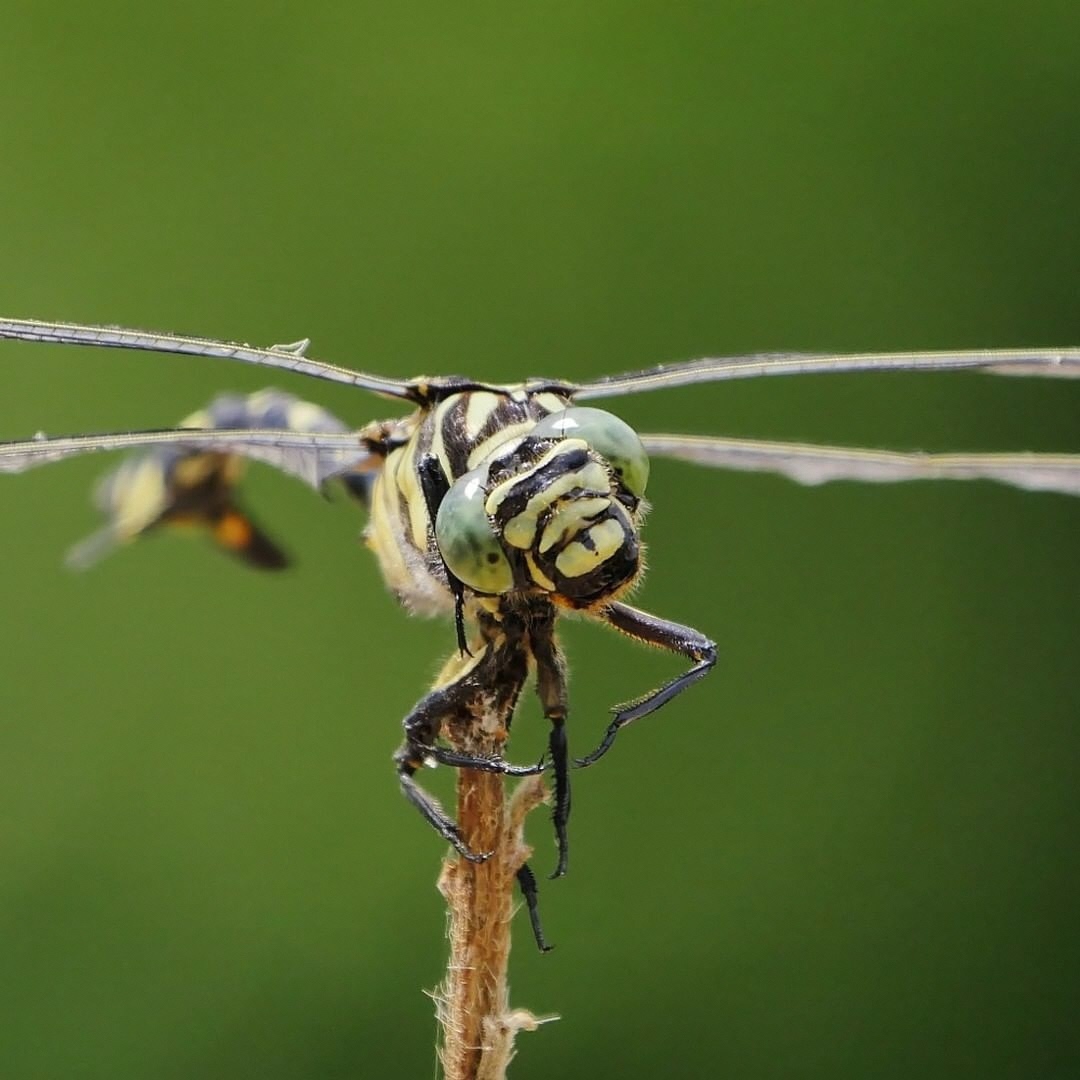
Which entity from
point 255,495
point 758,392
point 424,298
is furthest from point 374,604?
point 758,392

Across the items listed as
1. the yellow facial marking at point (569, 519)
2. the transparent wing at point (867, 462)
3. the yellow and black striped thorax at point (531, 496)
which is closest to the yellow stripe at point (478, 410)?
the yellow and black striped thorax at point (531, 496)

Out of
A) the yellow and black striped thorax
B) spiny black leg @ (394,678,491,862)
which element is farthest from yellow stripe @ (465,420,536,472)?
spiny black leg @ (394,678,491,862)

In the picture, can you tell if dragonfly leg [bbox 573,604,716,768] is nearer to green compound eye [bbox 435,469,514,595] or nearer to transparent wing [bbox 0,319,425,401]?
green compound eye [bbox 435,469,514,595]

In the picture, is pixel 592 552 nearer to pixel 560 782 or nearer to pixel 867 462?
pixel 560 782

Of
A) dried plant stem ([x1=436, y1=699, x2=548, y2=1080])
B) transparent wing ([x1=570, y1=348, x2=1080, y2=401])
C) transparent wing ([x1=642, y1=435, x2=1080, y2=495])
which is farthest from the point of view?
transparent wing ([x1=642, y1=435, x2=1080, y2=495])

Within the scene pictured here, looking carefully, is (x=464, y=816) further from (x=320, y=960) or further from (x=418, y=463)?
(x=320, y=960)

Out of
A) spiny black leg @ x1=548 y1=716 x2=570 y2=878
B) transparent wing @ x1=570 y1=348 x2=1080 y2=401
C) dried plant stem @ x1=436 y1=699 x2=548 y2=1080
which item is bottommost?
dried plant stem @ x1=436 y1=699 x2=548 y2=1080

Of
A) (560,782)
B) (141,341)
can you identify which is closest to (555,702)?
(560,782)
